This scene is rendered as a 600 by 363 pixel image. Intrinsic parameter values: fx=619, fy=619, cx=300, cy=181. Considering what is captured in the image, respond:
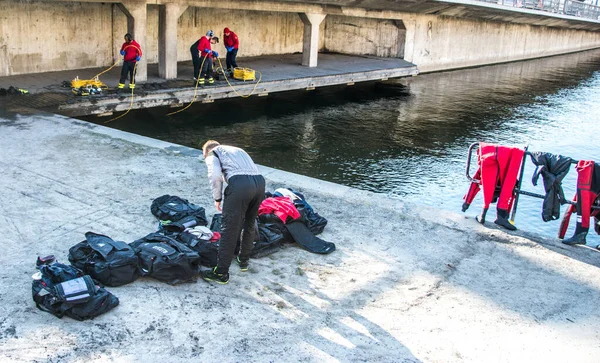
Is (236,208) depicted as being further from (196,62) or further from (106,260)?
(196,62)

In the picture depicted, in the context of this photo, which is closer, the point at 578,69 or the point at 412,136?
the point at 412,136

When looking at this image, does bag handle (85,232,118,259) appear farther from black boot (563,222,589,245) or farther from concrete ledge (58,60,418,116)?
concrete ledge (58,60,418,116)

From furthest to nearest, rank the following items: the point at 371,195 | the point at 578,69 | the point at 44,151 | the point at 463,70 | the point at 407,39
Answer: the point at 578,69 < the point at 463,70 < the point at 407,39 < the point at 44,151 < the point at 371,195

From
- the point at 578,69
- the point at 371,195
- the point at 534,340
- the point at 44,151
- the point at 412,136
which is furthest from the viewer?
the point at 578,69

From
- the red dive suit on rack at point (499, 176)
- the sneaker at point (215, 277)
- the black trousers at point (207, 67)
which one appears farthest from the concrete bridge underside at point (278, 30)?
the sneaker at point (215, 277)

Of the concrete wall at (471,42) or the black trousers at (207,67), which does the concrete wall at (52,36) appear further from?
the concrete wall at (471,42)

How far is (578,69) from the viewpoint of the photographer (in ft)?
134

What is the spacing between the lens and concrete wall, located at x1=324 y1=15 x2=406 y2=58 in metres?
30.3

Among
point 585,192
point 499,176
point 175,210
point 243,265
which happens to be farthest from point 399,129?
point 243,265

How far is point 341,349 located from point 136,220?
3688 mm

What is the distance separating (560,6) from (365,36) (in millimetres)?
18255

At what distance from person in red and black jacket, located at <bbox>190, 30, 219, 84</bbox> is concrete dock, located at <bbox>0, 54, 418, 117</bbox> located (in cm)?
35

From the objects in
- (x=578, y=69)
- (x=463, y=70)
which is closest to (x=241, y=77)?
(x=463, y=70)

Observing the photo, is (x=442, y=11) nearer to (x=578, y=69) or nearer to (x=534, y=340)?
(x=578, y=69)
